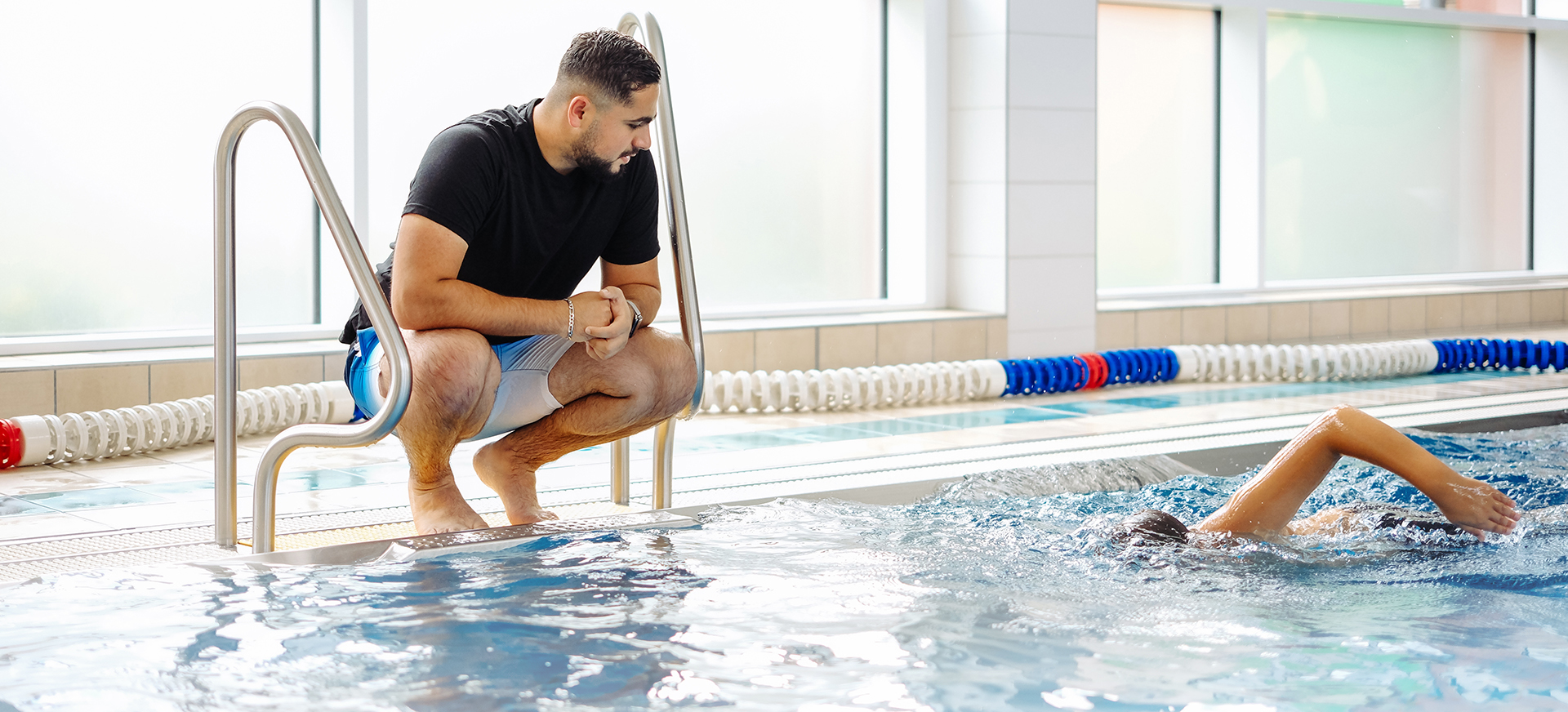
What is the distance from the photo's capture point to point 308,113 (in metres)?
5.78

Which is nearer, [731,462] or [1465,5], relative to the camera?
[731,462]

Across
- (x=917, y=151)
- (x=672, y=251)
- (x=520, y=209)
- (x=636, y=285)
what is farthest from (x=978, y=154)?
(x=520, y=209)

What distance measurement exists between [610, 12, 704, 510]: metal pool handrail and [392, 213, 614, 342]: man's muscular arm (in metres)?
0.39

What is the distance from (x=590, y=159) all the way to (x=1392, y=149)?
7791mm

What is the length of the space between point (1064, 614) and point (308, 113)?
14.0 feet

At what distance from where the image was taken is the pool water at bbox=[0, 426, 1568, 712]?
2.08 m

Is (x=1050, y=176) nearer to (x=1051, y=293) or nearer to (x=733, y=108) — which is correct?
(x=1051, y=293)

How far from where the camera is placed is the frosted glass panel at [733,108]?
19.9 ft

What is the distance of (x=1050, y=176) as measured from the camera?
7.00 m

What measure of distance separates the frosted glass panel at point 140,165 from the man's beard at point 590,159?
2844 mm

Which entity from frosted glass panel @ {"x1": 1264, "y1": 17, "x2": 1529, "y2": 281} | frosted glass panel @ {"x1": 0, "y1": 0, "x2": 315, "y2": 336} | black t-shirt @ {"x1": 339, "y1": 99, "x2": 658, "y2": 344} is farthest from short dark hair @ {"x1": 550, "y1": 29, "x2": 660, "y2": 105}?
frosted glass panel @ {"x1": 1264, "y1": 17, "x2": 1529, "y2": 281}

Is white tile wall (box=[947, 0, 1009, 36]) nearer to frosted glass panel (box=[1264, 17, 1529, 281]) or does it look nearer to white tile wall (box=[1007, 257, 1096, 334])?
white tile wall (box=[1007, 257, 1096, 334])

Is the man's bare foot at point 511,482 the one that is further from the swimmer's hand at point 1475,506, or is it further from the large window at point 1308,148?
the large window at point 1308,148

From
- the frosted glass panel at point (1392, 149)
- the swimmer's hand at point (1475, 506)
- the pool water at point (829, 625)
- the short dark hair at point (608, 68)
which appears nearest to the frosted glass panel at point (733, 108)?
the frosted glass panel at point (1392, 149)
